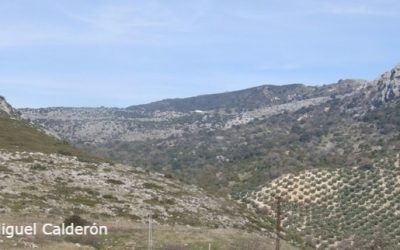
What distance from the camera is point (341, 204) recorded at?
349 feet

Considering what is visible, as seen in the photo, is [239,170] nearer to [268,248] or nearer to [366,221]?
[366,221]

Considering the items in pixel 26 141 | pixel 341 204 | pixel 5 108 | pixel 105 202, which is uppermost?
pixel 5 108

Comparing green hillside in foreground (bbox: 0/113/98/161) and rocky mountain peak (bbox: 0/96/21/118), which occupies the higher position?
rocky mountain peak (bbox: 0/96/21/118)

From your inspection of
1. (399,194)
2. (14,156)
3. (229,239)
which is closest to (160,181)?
(14,156)

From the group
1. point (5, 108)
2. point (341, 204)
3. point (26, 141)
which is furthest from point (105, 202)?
point (5, 108)

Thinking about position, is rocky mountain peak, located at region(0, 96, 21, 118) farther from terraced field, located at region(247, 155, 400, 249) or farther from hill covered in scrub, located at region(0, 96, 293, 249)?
terraced field, located at region(247, 155, 400, 249)

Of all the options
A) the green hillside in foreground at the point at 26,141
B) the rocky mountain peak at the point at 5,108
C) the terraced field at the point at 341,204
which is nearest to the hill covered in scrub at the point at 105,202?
the green hillside in foreground at the point at 26,141

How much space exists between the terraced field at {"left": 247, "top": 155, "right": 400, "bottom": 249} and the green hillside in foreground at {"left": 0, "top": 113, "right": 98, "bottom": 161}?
35667 mm

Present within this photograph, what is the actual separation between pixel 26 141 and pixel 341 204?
54.6 metres

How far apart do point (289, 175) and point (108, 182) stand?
6805 centimetres

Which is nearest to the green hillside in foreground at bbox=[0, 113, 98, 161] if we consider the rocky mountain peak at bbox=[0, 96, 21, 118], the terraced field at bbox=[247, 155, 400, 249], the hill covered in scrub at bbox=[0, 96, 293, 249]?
the hill covered in scrub at bbox=[0, 96, 293, 249]

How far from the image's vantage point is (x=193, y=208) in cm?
6512

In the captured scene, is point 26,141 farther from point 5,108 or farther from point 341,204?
point 341,204

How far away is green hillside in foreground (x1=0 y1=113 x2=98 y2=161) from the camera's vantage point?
85.2 meters
